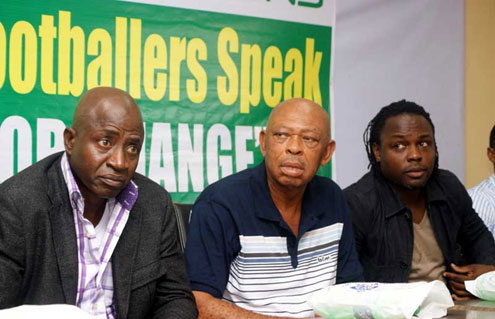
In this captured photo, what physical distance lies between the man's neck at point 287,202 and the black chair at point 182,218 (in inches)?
14.1


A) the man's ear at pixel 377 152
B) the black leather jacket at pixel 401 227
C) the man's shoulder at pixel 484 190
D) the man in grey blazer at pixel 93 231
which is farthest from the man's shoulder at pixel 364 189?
the man in grey blazer at pixel 93 231

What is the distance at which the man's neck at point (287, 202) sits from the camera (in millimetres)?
2672

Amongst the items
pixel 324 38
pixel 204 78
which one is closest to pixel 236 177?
pixel 204 78

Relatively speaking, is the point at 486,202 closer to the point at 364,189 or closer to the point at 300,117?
the point at 364,189

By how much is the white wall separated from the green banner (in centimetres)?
20

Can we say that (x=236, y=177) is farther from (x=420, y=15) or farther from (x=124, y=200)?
(x=420, y=15)

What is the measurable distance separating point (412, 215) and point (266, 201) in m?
0.90

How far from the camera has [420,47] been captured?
14.1 ft

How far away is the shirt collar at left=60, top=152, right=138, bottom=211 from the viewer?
2.12 m

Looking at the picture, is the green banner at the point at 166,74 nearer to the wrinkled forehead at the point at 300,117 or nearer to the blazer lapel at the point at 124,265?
the wrinkled forehead at the point at 300,117

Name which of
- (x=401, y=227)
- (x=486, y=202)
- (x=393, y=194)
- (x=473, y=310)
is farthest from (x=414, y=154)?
(x=473, y=310)

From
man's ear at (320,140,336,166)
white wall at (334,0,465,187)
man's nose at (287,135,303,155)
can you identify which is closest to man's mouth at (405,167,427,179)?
man's ear at (320,140,336,166)

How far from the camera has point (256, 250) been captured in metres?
2.51

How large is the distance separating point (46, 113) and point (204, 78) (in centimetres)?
82
